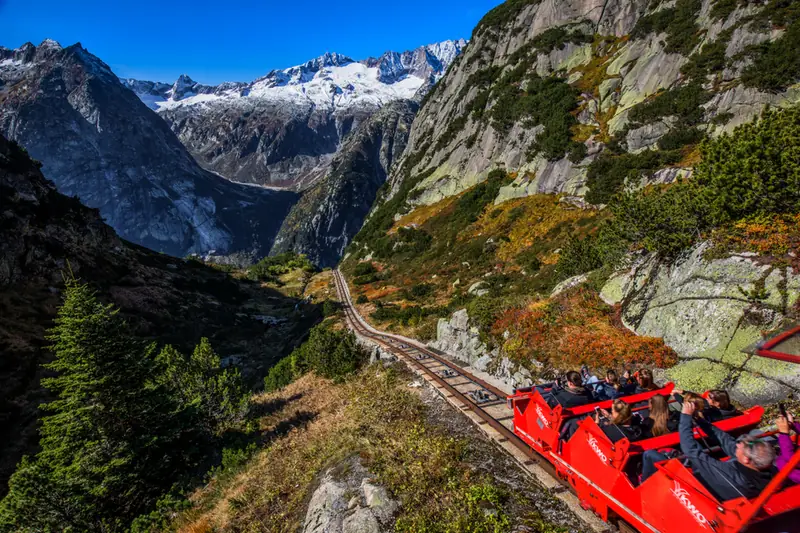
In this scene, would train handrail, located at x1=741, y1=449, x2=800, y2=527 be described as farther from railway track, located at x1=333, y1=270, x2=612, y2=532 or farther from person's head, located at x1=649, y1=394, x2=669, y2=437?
railway track, located at x1=333, y1=270, x2=612, y2=532

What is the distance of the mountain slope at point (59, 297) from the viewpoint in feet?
87.6

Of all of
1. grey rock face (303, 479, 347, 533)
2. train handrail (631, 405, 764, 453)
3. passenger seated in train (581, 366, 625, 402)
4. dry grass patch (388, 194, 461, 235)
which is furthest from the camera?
dry grass patch (388, 194, 461, 235)

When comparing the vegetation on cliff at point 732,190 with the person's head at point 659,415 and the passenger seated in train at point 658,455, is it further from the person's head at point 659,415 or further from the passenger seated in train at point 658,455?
the passenger seated in train at point 658,455

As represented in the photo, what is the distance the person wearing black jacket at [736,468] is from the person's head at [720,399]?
148cm

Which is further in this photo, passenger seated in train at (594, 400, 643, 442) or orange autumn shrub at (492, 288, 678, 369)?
orange autumn shrub at (492, 288, 678, 369)

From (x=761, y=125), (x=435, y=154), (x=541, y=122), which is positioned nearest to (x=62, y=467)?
(x=761, y=125)

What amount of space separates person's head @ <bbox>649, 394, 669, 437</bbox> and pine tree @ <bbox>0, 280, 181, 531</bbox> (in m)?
14.8

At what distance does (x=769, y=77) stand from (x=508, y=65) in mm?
47078

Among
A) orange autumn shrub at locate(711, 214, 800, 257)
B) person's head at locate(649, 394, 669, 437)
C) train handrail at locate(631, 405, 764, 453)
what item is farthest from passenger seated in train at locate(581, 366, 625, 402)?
orange autumn shrub at locate(711, 214, 800, 257)

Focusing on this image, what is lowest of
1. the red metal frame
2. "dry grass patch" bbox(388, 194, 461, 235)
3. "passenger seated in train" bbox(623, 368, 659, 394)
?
"passenger seated in train" bbox(623, 368, 659, 394)

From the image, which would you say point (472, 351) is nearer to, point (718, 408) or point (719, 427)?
point (718, 408)

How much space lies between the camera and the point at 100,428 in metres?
12.8

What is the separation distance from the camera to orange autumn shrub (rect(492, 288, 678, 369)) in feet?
41.1

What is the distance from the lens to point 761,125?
1302 cm
